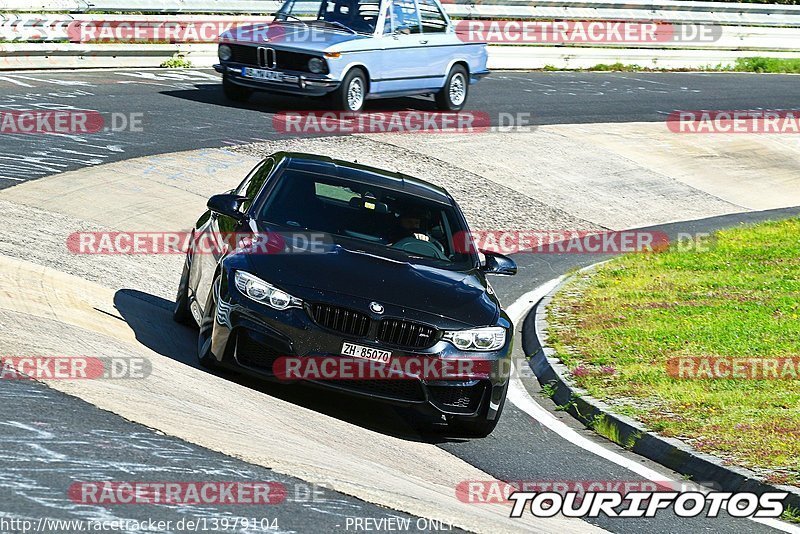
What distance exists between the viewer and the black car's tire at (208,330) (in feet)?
27.3

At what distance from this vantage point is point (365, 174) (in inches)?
383

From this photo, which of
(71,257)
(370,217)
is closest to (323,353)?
(370,217)

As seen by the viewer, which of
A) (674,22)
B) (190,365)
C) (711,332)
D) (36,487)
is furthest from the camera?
(674,22)

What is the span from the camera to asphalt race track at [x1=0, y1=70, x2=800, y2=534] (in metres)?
5.63

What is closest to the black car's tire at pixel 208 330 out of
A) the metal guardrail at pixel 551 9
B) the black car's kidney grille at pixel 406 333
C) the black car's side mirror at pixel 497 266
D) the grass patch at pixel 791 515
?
the black car's kidney grille at pixel 406 333

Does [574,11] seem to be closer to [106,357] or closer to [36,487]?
[106,357]

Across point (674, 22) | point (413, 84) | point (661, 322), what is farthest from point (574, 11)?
point (661, 322)

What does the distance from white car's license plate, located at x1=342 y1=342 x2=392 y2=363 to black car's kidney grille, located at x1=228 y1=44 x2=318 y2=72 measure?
12.0 metres

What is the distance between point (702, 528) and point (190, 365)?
3518mm

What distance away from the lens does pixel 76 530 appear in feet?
16.5

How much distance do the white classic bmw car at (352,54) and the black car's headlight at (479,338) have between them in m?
11.5

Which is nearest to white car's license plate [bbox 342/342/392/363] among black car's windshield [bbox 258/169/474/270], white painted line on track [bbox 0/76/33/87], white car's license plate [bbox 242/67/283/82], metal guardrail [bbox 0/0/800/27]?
black car's windshield [bbox 258/169/474/270]
